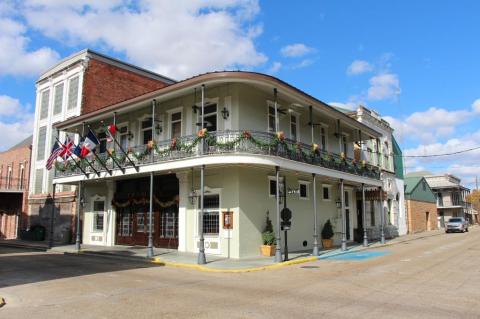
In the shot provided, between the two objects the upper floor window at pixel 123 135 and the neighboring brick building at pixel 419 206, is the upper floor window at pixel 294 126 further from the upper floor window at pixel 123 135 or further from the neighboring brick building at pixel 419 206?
the neighboring brick building at pixel 419 206

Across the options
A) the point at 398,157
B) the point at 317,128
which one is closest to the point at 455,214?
the point at 398,157

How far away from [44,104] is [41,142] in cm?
290

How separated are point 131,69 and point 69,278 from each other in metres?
22.1

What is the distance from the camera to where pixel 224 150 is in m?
16.5

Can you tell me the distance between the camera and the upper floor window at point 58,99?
30.1 metres

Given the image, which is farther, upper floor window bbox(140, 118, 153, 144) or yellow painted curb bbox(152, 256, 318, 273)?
upper floor window bbox(140, 118, 153, 144)

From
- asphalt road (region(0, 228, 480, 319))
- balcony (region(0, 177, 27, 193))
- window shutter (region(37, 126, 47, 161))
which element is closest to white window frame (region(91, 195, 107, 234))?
window shutter (region(37, 126, 47, 161))

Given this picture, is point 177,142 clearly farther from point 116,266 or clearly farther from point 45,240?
point 45,240

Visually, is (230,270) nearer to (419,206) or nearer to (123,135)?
(123,135)

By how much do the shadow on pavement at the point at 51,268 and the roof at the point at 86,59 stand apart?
15236mm

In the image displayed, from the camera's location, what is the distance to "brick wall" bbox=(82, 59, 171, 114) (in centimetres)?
2842

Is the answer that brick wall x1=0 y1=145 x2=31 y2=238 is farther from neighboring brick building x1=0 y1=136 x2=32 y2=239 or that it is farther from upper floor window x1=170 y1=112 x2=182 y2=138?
upper floor window x1=170 y1=112 x2=182 y2=138

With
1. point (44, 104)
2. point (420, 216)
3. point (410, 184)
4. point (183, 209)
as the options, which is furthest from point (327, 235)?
point (420, 216)

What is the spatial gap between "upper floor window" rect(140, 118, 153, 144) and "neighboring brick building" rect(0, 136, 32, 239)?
15358mm
